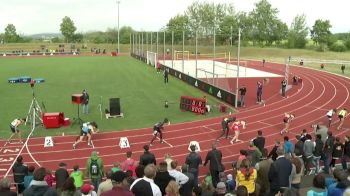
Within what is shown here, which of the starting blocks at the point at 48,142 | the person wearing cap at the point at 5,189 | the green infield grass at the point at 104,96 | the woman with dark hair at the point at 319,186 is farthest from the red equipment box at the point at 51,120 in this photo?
the woman with dark hair at the point at 319,186

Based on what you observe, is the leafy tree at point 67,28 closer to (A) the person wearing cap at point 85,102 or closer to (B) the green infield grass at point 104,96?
(B) the green infield grass at point 104,96

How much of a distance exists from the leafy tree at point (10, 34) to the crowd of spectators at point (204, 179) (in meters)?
129

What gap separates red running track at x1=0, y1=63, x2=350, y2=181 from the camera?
1708 centimetres

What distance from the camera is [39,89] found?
35438 millimetres

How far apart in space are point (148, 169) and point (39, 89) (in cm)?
3075

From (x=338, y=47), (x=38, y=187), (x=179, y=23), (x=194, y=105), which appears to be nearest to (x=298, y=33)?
(x=338, y=47)

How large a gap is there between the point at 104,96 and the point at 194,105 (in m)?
9.37

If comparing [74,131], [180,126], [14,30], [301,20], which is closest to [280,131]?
[180,126]

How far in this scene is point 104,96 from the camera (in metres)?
31.9

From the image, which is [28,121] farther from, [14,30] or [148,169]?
[14,30]

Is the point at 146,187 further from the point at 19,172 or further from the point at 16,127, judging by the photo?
the point at 16,127

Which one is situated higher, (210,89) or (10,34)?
(10,34)

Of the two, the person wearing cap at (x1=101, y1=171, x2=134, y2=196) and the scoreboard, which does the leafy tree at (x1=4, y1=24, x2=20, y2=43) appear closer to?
the scoreboard

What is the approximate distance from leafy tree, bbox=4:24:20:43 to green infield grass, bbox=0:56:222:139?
89.7 metres
